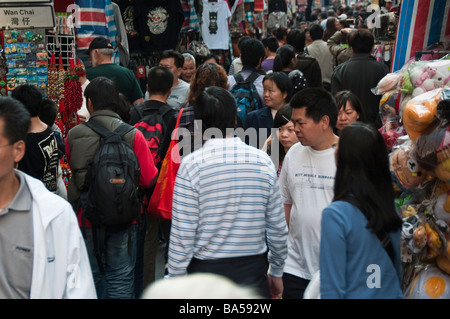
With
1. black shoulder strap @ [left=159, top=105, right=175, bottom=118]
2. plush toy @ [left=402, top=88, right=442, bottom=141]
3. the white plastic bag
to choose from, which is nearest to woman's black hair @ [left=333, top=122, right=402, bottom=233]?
the white plastic bag

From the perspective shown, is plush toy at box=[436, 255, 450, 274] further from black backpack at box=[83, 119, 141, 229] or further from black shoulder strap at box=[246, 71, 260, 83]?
black shoulder strap at box=[246, 71, 260, 83]

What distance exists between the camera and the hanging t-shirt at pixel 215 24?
10.5 metres

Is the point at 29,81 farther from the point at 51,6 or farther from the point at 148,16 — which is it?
the point at 148,16

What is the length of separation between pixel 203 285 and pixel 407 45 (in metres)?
5.14

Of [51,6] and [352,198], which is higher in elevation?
[51,6]

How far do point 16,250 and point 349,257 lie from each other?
1.47 m

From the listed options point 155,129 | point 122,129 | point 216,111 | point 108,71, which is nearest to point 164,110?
point 155,129

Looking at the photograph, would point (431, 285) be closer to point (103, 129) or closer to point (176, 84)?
point (103, 129)

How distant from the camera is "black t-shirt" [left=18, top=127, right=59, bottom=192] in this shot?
14.8ft

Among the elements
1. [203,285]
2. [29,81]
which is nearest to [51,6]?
[29,81]

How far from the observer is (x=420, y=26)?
5.94 metres

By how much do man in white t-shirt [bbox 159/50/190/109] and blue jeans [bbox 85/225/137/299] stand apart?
208 cm

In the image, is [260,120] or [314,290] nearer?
[314,290]

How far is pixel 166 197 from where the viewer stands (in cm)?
450
